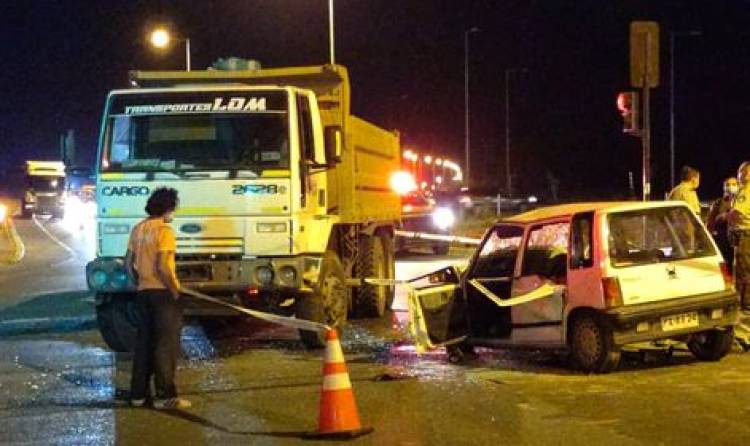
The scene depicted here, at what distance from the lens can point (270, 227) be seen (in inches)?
427

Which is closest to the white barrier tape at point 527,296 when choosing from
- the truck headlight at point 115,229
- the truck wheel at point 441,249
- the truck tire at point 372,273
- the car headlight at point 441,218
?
the truck headlight at point 115,229

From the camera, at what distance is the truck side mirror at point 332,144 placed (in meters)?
11.4

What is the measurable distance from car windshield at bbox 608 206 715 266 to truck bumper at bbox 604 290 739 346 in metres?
0.43

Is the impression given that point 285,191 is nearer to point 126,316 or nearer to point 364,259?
point 126,316

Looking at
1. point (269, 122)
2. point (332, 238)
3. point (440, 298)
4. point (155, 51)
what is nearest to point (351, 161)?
point (332, 238)

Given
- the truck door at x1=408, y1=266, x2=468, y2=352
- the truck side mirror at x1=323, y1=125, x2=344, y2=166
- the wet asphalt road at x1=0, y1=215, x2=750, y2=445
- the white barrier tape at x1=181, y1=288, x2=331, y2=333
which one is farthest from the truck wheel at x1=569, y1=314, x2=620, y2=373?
the truck side mirror at x1=323, y1=125, x2=344, y2=166

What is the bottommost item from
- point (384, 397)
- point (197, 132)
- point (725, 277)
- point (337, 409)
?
point (384, 397)

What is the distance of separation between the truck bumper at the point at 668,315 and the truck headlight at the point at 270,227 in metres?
3.45


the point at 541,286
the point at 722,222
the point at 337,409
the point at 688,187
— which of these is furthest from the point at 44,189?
the point at 337,409

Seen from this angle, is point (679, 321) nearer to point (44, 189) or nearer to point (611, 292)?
point (611, 292)

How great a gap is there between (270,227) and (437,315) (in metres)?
1.94

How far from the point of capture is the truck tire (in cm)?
1423

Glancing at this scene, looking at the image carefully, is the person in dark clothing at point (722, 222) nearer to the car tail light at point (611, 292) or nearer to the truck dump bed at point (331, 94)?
the car tail light at point (611, 292)

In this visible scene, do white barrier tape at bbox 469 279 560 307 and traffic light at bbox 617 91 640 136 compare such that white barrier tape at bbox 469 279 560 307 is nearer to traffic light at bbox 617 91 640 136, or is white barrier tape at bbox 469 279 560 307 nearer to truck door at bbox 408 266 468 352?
truck door at bbox 408 266 468 352
